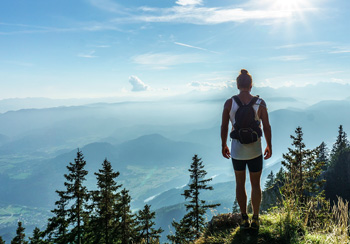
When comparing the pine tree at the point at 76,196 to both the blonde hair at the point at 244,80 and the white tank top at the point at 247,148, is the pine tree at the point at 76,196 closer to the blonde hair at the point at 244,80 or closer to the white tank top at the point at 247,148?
the white tank top at the point at 247,148

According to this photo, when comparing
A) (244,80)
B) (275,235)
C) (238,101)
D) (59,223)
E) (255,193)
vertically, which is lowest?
(59,223)

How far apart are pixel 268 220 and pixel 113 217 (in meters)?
16.9

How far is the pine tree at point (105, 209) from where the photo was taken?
1883 centimetres

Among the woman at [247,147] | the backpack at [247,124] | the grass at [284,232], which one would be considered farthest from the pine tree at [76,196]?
the backpack at [247,124]

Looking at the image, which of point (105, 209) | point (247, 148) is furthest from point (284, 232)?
point (105, 209)

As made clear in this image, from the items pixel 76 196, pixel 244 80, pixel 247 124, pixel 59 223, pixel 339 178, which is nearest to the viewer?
pixel 247 124

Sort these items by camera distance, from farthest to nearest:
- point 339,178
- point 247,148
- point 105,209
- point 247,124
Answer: point 339,178 → point 105,209 → point 247,148 → point 247,124

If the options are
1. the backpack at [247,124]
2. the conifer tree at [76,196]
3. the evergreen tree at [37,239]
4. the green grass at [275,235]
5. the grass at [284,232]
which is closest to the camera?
the grass at [284,232]

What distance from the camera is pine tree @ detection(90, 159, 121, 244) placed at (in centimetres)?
1883

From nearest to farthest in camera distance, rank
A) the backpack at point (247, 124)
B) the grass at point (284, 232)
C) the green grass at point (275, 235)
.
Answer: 1. the grass at point (284, 232)
2. the green grass at point (275, 235)
3. the backpack at point (247, 124)

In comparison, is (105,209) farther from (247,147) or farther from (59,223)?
(247,147)

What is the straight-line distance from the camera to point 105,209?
61.6 ft

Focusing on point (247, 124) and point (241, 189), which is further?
point (241, 189)

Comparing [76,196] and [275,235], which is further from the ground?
[275,235]
